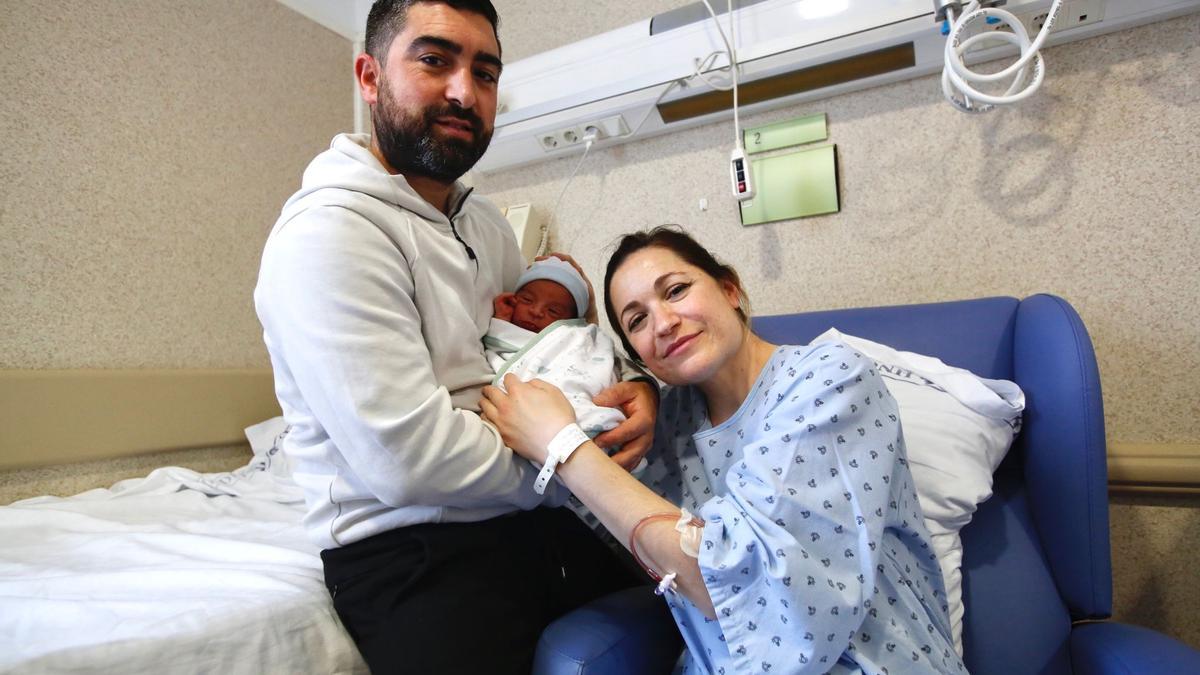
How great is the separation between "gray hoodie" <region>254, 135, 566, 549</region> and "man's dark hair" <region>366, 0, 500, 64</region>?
7.3 inches

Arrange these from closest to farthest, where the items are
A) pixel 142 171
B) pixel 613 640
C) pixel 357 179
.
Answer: pixel 613 640 < pixel 357 179 < pixel 142 171

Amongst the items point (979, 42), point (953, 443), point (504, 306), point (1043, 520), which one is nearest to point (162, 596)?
point (504, 306)

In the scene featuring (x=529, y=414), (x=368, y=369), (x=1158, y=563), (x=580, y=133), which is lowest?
(x=1158, y=563)

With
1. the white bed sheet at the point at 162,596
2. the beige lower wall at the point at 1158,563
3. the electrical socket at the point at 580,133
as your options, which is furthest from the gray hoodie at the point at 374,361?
the beige lower wall at the point at 1158,563

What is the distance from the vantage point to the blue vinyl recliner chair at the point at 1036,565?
77 centimetres

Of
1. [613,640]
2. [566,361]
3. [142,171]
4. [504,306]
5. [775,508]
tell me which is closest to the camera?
[775,508]

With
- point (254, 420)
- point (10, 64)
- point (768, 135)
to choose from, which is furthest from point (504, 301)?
point (10, 64)

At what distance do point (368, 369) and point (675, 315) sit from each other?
45cm

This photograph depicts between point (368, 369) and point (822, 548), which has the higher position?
point (368, 369)

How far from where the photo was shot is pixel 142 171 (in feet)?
5.45

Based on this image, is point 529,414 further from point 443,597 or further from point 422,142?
point 422,142

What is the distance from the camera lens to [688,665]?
817mm

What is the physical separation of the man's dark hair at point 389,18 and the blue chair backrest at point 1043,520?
3.44 ft

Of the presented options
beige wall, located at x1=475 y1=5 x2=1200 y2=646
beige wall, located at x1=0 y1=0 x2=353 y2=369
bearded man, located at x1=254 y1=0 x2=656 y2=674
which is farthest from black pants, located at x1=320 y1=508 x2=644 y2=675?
beige wall, located at x1=0 y1=0 x2=353 y2=369
